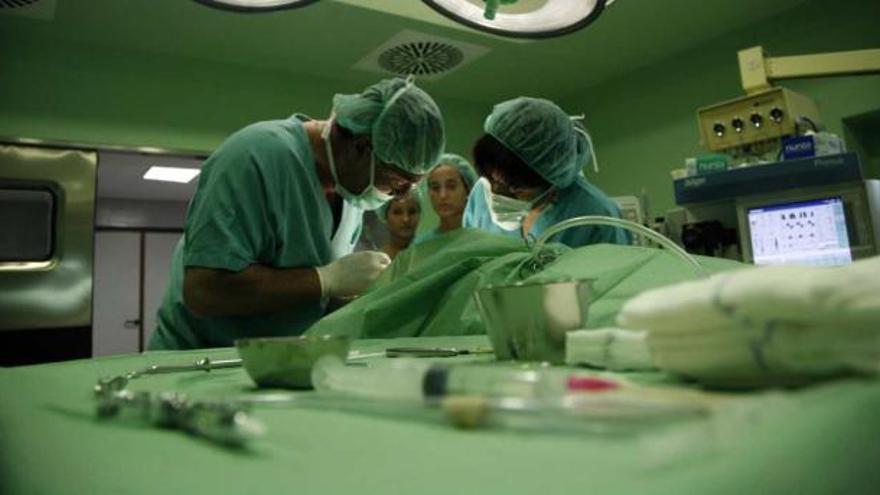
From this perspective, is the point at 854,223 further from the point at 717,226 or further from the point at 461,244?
the point at 461,244

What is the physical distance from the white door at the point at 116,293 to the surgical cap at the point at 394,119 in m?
5.00

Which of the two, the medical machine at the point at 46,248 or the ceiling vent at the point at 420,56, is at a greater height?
the ceiling vent at the point at 420,56

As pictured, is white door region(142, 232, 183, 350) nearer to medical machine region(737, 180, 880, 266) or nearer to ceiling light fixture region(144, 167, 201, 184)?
ceiling light fixture region(144, 167, 201, 184)

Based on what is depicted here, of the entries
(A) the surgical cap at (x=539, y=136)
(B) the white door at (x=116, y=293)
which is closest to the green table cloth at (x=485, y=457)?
(A) the surgical cap at (x=539, y=136)

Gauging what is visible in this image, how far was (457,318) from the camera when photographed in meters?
1.16

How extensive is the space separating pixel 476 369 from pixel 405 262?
91cm

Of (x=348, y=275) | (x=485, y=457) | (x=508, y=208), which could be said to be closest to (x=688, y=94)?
(x=508, y=208)

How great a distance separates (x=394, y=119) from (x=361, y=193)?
27cm

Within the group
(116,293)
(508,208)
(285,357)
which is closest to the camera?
(285,357)

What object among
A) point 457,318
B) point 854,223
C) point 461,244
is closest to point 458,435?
point 457,318

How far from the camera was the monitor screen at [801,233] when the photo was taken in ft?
6.74

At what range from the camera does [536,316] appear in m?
0.58

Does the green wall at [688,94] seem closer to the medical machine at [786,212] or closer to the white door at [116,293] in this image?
the medical machine at [786,212]

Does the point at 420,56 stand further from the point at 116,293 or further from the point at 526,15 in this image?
the point at 116,293
